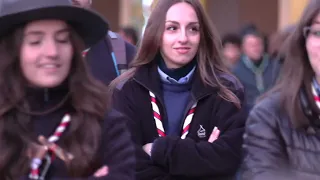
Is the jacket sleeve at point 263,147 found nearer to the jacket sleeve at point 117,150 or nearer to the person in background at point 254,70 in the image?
the jacket sleeve at point 117,150

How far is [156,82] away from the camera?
4.20m

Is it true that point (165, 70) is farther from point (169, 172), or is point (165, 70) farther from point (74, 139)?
point (74, 139)

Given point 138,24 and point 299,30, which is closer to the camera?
point 299,30

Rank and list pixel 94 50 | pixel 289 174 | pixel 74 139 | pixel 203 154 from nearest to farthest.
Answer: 1. pixel 74 139
2. pixel 289 174
3. pixel 203 154
4. pixel 94 50

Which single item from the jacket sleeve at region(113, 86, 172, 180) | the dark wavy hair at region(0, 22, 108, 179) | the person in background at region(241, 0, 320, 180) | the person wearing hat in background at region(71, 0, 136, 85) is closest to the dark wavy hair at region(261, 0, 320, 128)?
the person in background at region(241, 0, 320, 180)

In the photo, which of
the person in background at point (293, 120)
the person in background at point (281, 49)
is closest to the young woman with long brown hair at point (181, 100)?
the person in background at point (281, 49)

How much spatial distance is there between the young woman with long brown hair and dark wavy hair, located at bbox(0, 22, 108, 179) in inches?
41.8

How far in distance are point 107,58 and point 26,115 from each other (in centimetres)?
194

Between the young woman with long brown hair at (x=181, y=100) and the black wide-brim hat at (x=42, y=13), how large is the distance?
1.16 m

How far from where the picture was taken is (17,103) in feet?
9.57

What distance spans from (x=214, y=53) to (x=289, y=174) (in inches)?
58.6

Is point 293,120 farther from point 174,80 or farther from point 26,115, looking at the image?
point 174,80

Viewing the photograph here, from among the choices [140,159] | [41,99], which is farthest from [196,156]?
[41,99]

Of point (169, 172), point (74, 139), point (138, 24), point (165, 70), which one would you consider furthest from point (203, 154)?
point (138, 24)
